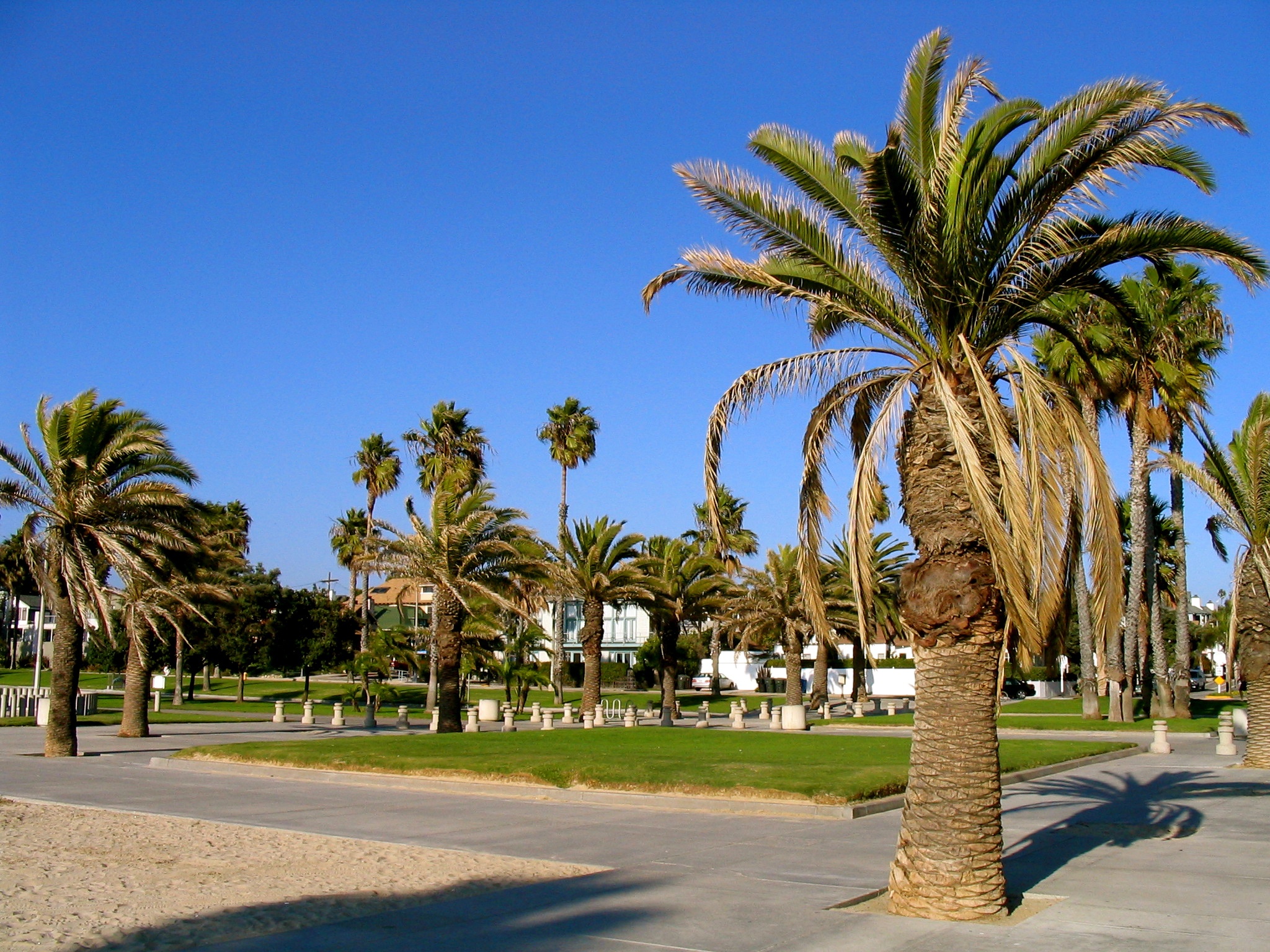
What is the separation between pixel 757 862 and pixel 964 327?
5.87 m

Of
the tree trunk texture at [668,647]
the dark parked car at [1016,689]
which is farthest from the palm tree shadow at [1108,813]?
the dark parked car at [1016,689]

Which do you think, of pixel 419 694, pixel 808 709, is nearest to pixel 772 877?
pixel 808 709

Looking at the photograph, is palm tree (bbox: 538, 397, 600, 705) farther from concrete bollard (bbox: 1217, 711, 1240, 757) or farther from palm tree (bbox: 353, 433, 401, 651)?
concrete bollard (bbox: 1217, 711, 1240, 757)

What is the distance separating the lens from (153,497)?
2359cm

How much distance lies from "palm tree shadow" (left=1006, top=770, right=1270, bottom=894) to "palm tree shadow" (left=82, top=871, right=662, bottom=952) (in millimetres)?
3971

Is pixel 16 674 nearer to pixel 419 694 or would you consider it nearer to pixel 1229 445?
pixel 419 694

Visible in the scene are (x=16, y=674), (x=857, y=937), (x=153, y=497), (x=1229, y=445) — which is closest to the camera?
(x=857, y=937)

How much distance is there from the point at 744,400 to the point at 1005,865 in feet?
17.8

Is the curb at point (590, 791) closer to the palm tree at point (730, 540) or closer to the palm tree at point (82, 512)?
the palm tree at point (82, 512)

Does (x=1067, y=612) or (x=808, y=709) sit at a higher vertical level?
(x=1067, y=612)

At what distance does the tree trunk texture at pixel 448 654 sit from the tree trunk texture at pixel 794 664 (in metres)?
17.6

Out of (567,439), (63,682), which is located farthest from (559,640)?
(63,682)

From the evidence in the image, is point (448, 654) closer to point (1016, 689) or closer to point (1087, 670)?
point (1087, 670)

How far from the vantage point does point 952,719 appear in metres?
8.64
